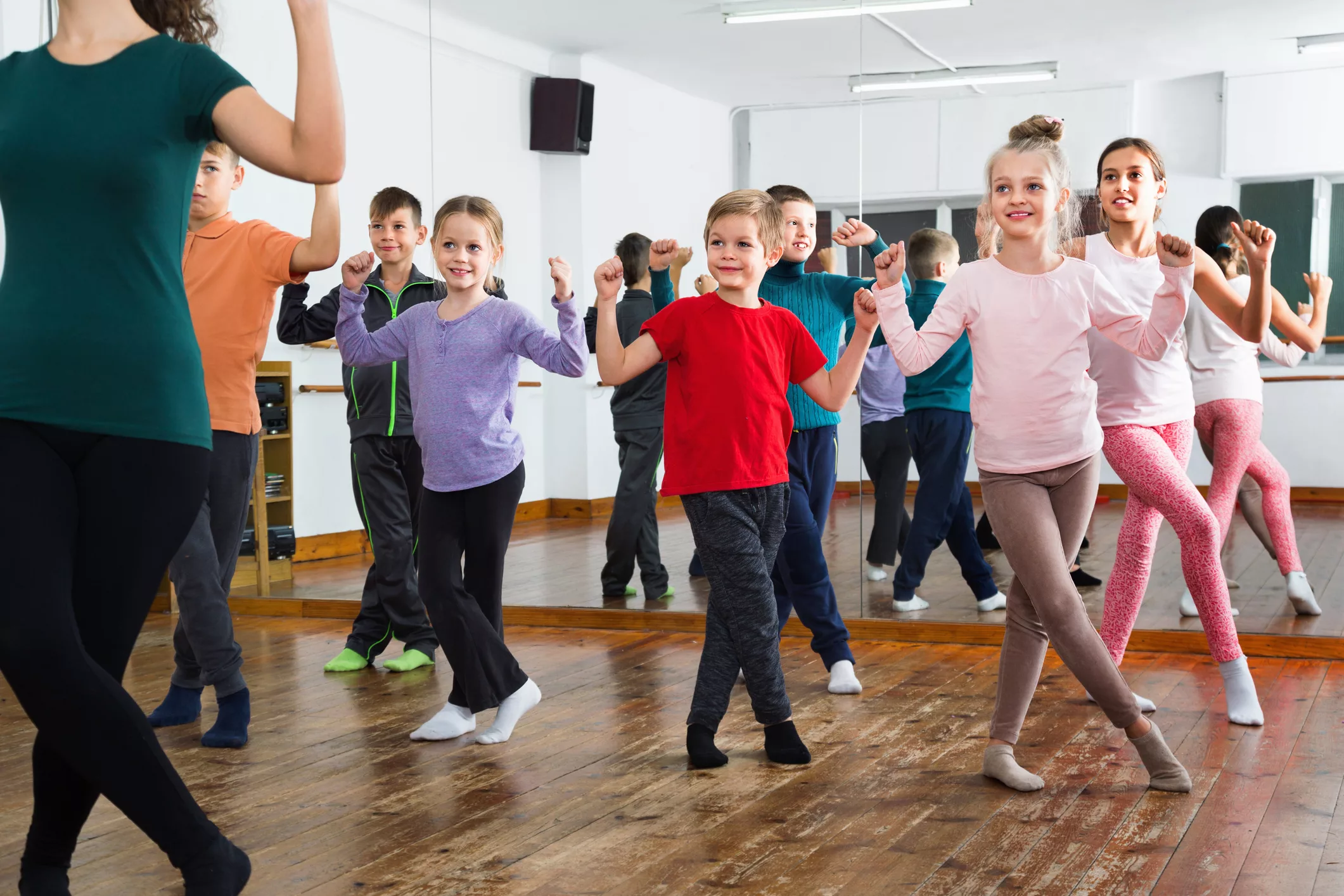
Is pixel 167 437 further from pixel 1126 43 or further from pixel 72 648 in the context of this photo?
pixel 1126 43

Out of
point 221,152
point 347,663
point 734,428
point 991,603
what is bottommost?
point 347,663

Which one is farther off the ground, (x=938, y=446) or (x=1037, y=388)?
(x=1037, y=388)

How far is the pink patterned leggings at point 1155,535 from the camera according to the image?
312 cm

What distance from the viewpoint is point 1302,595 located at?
13.5 ft

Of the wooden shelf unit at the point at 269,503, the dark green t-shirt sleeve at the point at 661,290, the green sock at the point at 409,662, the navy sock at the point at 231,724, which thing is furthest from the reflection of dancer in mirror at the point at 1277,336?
the wooden shelf unit at the point at 269,503

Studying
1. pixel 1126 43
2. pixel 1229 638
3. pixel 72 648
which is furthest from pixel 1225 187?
pixel 72 648

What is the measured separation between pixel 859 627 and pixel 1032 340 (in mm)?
2019

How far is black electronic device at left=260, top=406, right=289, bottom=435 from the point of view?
5.53 meters

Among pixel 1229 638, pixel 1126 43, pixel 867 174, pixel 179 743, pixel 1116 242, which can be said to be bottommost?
pixel 179 743

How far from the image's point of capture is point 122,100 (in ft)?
4.98

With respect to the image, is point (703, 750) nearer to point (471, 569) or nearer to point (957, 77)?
point (471, 569)

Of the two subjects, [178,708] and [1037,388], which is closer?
[1037,388]

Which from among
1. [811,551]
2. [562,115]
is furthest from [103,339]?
[562,115]

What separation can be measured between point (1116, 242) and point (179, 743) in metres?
2.63
